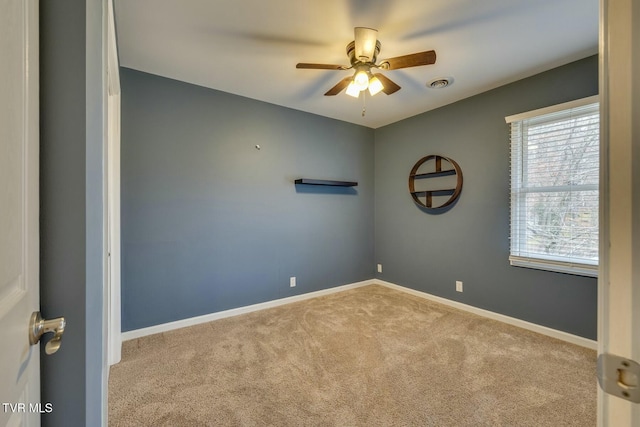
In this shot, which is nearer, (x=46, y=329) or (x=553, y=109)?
(x=46, y=329)

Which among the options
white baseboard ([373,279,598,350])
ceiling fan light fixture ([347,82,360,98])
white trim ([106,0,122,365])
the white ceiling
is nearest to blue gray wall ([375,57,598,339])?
white baseboard ([373,279,598,350])

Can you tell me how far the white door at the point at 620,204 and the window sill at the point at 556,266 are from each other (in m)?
2.66

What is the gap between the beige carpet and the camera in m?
1.60

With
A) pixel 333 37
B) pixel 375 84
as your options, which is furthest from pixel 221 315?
A: pixel 333 37

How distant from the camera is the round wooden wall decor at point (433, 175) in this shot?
3.30m

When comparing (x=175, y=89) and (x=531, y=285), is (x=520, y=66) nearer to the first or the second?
(x=531, y=285)

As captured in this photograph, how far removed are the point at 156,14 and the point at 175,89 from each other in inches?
38.4

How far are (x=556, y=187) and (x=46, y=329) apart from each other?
11.6ft

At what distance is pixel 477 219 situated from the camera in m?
3.14

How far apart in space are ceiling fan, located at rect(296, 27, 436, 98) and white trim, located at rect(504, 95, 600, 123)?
147 centimetres

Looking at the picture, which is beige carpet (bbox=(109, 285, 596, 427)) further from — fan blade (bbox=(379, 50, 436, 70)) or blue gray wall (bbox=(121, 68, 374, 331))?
fan blade (bbox=(379, 50, 436, 70))
